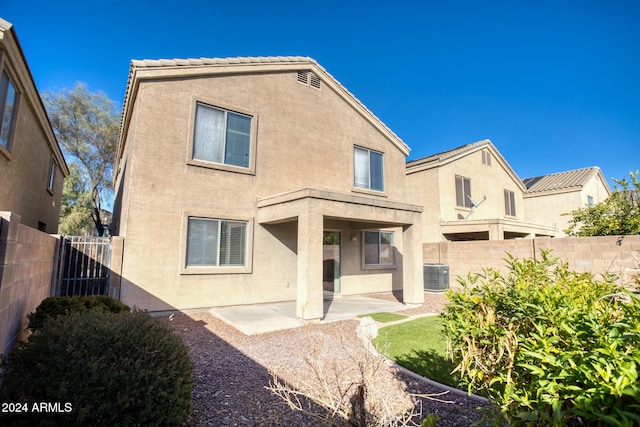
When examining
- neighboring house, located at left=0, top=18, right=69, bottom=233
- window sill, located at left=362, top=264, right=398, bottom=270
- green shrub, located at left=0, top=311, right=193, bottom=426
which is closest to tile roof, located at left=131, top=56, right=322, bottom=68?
neighboring house, located at left=0, top=18, right=69, bottom=233

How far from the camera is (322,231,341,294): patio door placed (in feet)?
43.8

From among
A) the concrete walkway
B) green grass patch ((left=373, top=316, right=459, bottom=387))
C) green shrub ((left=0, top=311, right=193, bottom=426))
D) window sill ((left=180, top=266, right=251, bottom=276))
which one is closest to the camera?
green shrub ((left=0, top=311, right=193, bottom=426))

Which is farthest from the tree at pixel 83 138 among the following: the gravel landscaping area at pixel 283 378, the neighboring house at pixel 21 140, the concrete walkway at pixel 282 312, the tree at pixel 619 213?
the tree at pixel 619 213

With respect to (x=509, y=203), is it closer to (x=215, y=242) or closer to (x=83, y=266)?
(x=215, y=242)

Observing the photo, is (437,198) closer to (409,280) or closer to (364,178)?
(364,178)

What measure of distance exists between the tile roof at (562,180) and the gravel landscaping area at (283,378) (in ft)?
78.4

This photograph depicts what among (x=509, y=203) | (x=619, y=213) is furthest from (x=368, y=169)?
(x=509, y=203)

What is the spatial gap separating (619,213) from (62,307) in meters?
16.3

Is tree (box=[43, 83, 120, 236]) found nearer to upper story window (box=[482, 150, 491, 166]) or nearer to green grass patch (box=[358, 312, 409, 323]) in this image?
green grass patch (box=[358, 312, 409, 323])

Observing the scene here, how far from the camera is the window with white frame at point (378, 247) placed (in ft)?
47.0

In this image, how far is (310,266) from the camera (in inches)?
325

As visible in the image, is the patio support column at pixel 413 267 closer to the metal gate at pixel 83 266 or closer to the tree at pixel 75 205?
the metal gate at pixel 83 266

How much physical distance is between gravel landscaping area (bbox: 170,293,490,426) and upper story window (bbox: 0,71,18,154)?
19.5 feet

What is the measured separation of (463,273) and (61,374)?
50.0ft
